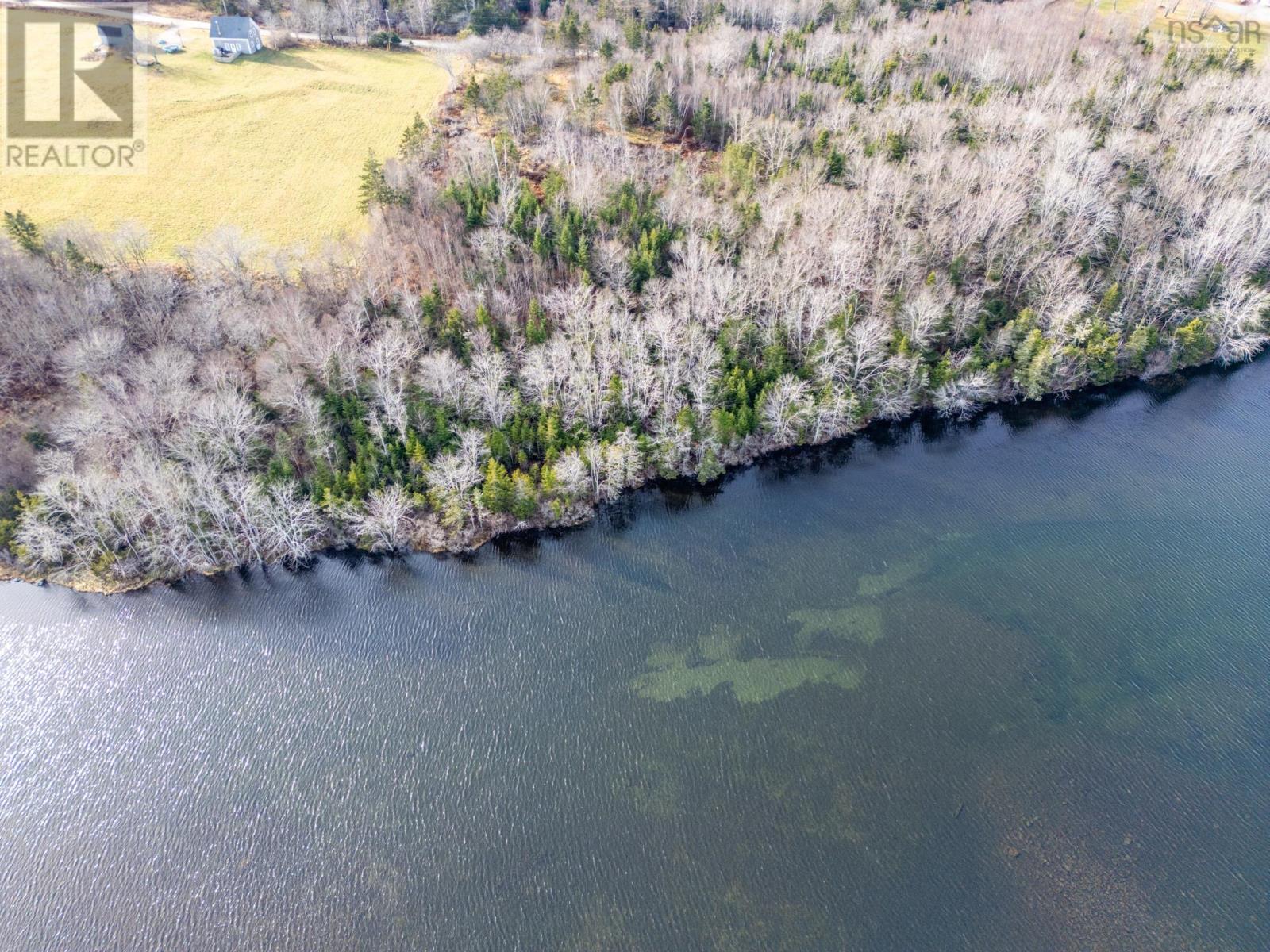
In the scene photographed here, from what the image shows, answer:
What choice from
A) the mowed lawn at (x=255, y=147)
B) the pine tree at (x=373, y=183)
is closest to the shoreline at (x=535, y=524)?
the mowed lawn at (x=255, y=147)

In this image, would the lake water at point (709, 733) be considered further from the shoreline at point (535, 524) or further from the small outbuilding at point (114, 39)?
the small outbuilding at point (114, 39)

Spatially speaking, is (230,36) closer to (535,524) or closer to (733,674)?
(535,524)

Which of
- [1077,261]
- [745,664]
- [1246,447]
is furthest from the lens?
[1077,261]

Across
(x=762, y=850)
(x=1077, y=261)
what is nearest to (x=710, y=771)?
(x=762, y=850)

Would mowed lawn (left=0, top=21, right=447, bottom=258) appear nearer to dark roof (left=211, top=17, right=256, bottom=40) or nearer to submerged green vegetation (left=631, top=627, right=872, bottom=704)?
dark roof (left=211, top=17, right=256, bottom=40)

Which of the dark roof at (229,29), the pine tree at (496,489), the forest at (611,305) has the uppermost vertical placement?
the dark roof at (229,29)

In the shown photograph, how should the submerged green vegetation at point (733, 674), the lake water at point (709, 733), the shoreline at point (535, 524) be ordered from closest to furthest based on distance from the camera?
1. the lake water at point (709, 733)
2. the submerged green vegetation at point (733, 674)
3. the shoreline at point (535, 524)

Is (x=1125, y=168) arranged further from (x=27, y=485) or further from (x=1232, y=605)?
(x=27, y=485)
